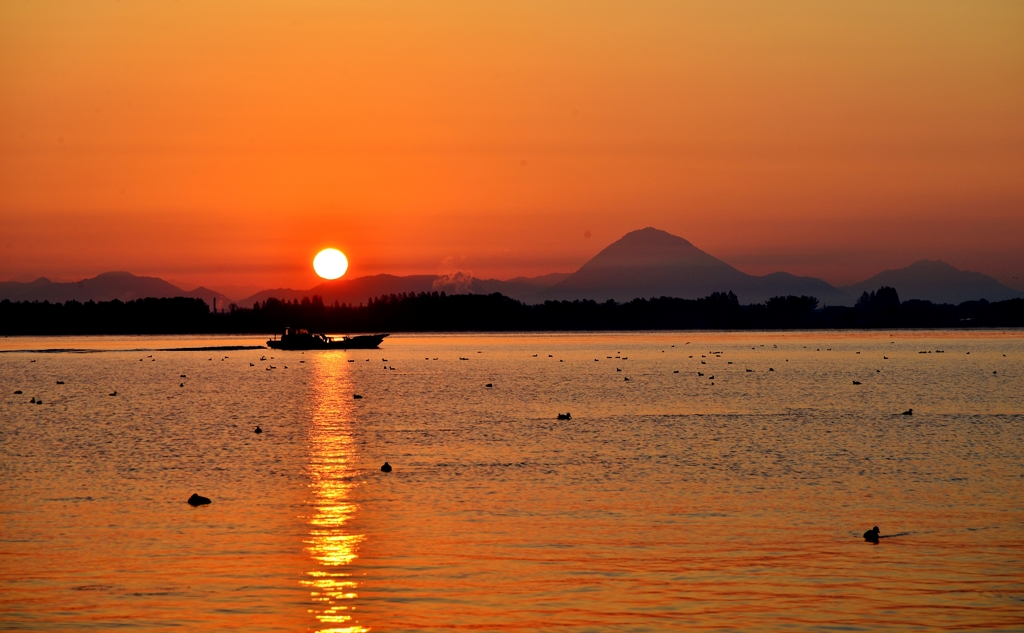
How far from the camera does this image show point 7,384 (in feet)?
376

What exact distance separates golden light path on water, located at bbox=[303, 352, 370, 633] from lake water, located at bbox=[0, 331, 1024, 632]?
106 millimetres

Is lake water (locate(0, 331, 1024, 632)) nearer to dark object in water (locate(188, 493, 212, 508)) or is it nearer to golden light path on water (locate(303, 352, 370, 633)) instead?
golden light path on water (locate(303, 352, 370, 633))

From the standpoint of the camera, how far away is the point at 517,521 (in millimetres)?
29875

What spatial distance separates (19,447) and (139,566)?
2982cm

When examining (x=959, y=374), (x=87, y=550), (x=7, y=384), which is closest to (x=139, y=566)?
(x=87, y=550)

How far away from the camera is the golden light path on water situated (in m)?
20.9

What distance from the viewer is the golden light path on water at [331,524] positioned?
2089 cm

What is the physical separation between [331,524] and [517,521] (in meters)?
5.04

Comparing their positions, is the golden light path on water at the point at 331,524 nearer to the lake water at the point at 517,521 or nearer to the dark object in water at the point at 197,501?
the lake water at the point at 517,521

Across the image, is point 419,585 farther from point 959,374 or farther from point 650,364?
point 650,364

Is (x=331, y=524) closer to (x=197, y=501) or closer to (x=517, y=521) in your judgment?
(x=517, y=521)

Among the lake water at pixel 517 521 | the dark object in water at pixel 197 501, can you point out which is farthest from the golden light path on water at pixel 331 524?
the dark object in water at pixel 197 501

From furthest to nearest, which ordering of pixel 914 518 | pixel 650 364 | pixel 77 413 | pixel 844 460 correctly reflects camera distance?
pixel 650 364 < pixel 77 413 < pixel 844 460 < pixel 914 518

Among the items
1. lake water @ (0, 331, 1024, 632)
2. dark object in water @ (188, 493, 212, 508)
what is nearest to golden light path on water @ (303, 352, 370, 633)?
lake water @ (0, 331, 1024, 632)
